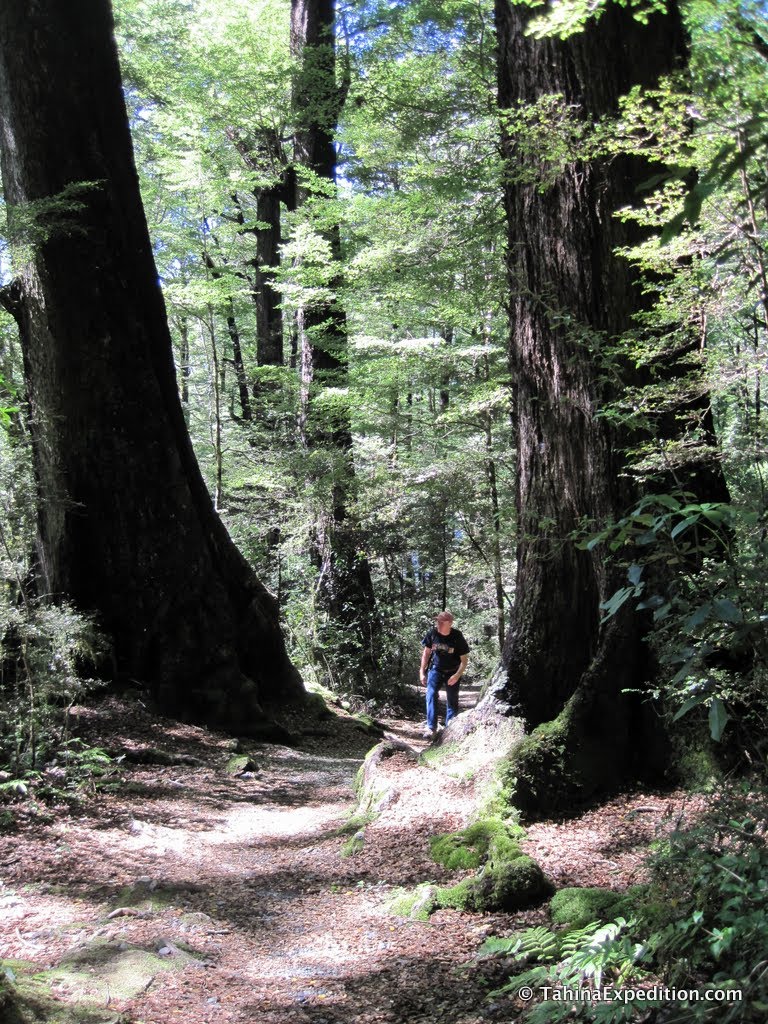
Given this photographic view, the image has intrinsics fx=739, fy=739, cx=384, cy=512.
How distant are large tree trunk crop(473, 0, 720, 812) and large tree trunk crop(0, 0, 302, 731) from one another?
452 cm

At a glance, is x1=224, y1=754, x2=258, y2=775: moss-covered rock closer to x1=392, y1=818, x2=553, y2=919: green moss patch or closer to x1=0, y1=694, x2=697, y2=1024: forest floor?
x1=0, y1=694, x2=697, y2=1024: forest floor

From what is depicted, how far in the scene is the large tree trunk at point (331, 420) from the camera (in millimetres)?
11828

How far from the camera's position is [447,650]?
8578 mm

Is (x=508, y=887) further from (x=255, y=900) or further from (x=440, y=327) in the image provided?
(x=440, y=327)

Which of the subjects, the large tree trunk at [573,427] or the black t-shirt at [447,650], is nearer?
the large tree trunk at [573,427]

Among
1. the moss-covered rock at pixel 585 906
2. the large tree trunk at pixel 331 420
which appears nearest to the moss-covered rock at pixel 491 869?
the moss-covered rock at pixel 585 906

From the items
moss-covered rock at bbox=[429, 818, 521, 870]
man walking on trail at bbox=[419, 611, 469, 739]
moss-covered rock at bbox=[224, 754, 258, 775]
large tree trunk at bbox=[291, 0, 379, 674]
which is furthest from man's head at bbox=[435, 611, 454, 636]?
moss-covered rock at bbox=[429, 818, 521, 870]

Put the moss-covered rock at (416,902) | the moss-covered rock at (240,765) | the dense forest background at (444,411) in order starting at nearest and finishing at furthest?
the dense forest background at (444,411) < the moss-covered rock at (416,902) < the moss-covered rock at (240,765)

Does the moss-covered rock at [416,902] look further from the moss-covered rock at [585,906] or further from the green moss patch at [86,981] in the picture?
the green moss patch at [86,981]

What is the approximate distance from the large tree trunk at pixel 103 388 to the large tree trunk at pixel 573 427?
14.8ft

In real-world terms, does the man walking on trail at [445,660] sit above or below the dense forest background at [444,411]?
below

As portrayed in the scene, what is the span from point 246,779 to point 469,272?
5.81 m

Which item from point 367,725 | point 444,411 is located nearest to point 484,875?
point 367,725

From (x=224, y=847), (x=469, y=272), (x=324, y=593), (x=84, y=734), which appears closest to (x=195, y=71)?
(x=469, y=272)
